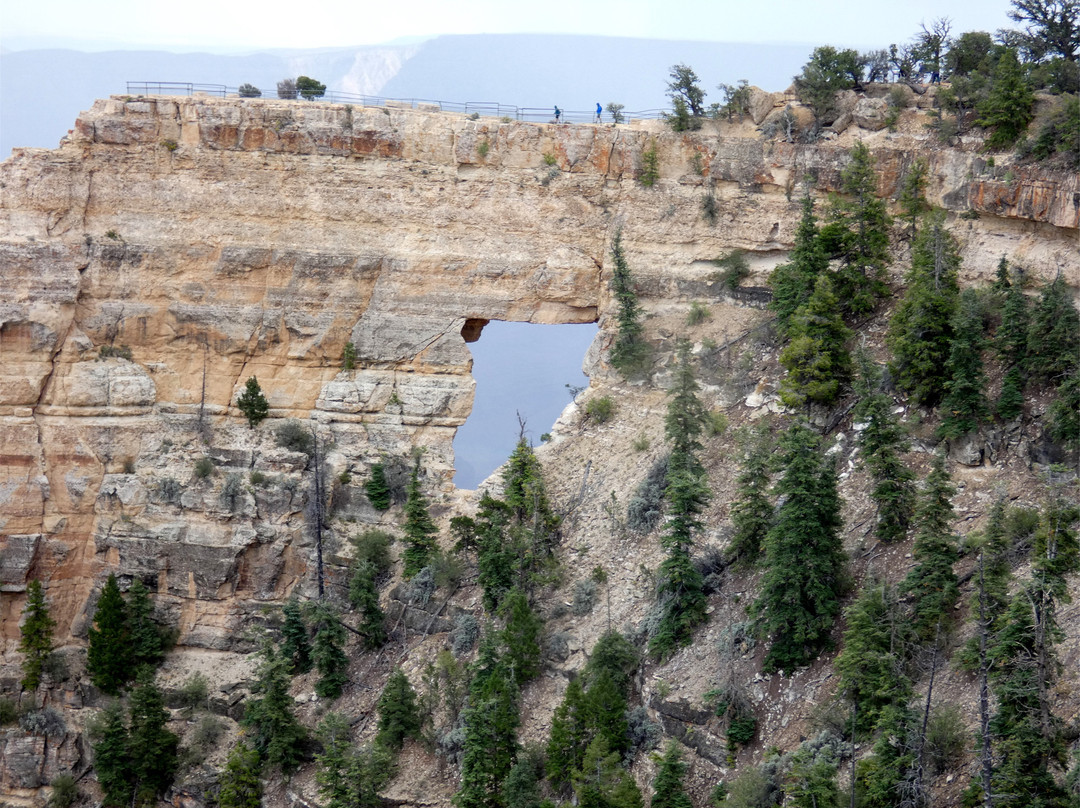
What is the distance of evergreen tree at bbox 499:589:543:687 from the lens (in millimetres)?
35281

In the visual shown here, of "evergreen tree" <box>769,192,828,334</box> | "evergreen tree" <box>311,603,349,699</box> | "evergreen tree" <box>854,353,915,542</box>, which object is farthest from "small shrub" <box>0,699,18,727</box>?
"evergreen tree" <box>854,353,915,542</box>

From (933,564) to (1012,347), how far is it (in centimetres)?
832

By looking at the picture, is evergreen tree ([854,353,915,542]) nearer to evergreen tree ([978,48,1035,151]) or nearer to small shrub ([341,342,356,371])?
evergreen tree ([978,48,1035,151])

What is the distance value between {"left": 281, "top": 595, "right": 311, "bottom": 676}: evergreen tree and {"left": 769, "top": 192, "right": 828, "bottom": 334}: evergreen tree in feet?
62.8

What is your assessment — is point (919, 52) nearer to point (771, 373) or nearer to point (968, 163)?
point (968, 163)

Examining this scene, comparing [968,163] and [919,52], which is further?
[919,52]

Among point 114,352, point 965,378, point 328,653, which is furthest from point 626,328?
point 114,352

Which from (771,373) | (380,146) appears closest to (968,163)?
(771,373)

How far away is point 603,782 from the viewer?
29.7m

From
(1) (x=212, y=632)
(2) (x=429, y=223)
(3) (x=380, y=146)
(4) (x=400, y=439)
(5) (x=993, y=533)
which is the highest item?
(3) (x=380, y=146)

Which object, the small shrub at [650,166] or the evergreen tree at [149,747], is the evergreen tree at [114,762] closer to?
the evergreen tree at [149,747]

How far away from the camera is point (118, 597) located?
43094mm

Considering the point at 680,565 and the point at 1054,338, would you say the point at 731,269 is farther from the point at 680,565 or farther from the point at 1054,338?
the point at 680,565

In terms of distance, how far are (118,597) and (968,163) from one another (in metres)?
33.2
